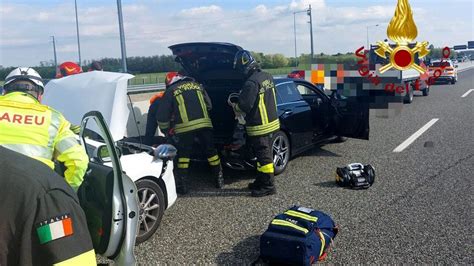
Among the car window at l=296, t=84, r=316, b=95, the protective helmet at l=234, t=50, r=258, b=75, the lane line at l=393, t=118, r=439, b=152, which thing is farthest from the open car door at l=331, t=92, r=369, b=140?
the protective helmet at l=234, t=50, r=258, b=75

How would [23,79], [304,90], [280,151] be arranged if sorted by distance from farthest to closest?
[304,90]
[280,151]
[23,79]

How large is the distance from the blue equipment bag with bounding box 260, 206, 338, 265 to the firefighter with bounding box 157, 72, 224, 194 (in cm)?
228

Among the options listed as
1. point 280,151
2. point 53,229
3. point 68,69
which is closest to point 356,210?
point 280,151

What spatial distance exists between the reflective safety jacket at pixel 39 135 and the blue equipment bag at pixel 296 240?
1750 mm

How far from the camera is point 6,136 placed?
230cm

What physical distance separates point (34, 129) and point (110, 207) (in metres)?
0.76

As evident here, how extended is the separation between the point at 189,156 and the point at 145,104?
160cm

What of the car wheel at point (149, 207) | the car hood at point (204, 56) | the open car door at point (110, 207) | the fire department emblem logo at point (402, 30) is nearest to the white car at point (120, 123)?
the car wheel at point (149, 207)

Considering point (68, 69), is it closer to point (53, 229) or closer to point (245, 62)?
point (245, 62)

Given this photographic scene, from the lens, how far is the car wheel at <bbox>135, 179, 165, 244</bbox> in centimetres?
442

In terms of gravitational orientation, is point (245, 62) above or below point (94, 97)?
above

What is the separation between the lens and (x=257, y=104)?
19.1 ft

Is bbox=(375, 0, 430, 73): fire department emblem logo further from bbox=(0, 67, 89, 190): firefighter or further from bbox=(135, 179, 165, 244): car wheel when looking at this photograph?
bbox=(0, 67, 89, 190): firefighter

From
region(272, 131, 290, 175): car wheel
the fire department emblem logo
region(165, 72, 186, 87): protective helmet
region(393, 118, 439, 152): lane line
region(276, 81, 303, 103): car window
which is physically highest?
the fire department emblem logo
